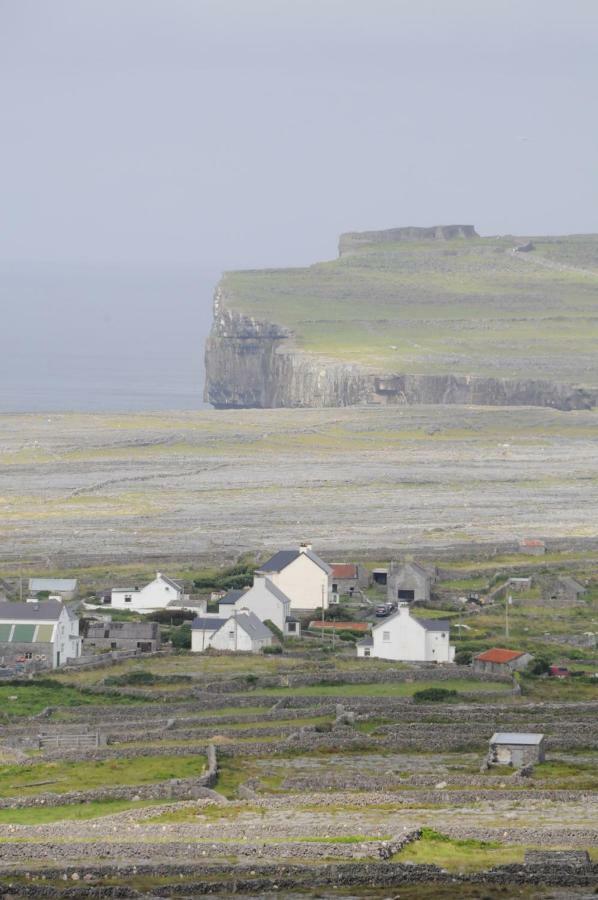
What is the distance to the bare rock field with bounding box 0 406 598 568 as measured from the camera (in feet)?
289

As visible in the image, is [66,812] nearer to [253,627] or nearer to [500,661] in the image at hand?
[500,661]

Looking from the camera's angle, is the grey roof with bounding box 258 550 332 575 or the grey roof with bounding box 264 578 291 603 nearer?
the grey roof with bounding box 264 578 291 603

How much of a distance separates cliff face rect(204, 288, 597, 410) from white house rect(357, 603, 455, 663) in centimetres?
10392

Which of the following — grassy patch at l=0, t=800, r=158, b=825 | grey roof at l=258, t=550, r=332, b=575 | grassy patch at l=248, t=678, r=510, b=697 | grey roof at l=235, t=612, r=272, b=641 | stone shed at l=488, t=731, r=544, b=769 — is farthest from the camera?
grey roof at l=258, t=550, r=332, b=575

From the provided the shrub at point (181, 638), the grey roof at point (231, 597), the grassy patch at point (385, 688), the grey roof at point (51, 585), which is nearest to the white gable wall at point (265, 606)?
the grey roof at point (231, 597)

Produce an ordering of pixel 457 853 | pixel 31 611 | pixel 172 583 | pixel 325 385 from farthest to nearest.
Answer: pixel 325 385 < pixel 172 583 < pixel 31 611 < pixel 457 853

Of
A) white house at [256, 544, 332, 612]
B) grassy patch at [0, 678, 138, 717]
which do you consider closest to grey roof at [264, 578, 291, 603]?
white house at [256, 544, 332, 612]

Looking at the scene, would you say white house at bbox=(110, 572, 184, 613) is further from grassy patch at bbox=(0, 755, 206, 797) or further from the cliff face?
the cliff face

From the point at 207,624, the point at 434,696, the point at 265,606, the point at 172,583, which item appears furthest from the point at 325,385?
the point at 434,696

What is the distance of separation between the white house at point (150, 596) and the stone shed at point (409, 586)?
634cm

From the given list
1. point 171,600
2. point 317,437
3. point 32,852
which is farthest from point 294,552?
point 317,437

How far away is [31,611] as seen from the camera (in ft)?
196

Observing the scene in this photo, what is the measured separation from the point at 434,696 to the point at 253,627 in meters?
8.71

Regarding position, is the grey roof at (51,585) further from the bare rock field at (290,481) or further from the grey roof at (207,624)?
the grey roof at (207,624)
